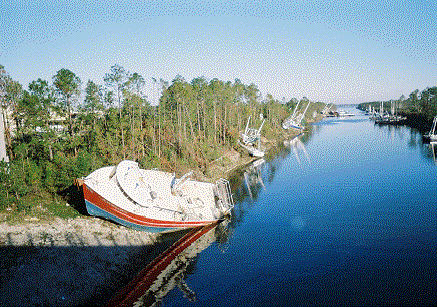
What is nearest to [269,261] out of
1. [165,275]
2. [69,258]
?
[165,275]

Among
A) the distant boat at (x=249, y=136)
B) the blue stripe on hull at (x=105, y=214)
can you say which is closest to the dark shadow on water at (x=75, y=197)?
the blue stripe on hull at (x=105, y=214)

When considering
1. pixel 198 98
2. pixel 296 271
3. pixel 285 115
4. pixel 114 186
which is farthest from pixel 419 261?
pixel 285 115

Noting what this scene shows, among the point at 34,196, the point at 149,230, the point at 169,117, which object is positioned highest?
the point at 169,117

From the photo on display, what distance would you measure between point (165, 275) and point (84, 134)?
23975 mm

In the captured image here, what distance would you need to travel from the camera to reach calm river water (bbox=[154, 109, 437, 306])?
16734 mm

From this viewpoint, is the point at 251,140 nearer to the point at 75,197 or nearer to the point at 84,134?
the point at 84,134

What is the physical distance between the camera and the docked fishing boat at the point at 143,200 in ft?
70.6

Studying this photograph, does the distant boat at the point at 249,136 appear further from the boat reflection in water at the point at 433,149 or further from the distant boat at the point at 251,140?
the boat reflection in water at the point at 433,149

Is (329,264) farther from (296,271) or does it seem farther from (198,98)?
(198,98)

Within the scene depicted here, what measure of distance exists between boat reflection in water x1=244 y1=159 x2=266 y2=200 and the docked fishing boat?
1094 cm

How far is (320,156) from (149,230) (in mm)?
43169

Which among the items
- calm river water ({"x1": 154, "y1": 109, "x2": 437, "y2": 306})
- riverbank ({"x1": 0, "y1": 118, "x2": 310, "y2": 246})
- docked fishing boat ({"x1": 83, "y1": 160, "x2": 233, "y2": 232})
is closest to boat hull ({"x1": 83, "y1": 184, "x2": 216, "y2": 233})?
docked fishing boat ({"x1": 83, "y1": 160, "x2": 233, "y2": 232})

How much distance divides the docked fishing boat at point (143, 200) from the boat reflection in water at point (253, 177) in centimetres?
1094

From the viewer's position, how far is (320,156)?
58.3 metres
